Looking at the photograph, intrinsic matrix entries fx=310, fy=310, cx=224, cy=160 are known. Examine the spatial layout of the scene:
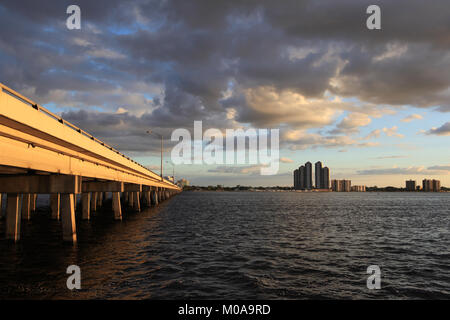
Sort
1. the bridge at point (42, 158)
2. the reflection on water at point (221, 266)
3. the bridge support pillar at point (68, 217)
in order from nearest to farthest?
the reflection on water at point (221, 266) < the bridge at point (42, 158) < the bridge support pillar at point (68, 217)

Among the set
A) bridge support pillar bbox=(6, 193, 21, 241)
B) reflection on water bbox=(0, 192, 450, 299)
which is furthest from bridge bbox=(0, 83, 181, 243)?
reflection on water bbox=(0, 192, 450, 299)

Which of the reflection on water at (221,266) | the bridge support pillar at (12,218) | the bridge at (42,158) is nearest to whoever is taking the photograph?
the reflection on water at (221,266)

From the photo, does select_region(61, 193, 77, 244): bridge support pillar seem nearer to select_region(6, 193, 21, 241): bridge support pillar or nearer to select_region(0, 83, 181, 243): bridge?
select_region(0, 83, 181, 243): bridge

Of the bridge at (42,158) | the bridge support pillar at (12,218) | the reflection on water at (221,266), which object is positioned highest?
the bridge at (42,158)

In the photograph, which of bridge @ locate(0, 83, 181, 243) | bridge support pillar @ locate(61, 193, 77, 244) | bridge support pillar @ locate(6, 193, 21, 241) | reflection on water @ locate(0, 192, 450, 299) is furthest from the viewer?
bridge support pillar @ locate(6, 193, 21, 241)

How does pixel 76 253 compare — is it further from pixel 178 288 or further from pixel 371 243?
pixel 371 243

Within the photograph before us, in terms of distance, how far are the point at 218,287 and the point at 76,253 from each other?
445 inches

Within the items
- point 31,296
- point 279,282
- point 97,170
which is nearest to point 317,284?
point 279,282

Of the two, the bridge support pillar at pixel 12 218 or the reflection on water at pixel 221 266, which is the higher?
the bridge support pillar at pixel 12 218

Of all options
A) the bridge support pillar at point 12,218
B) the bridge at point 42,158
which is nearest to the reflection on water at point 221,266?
the bridge support pillar at point 12,218

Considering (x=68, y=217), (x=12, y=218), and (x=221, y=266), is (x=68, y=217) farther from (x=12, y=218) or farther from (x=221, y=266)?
(x=221, y=266)

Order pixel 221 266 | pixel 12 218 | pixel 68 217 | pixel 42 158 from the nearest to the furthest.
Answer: pixel 221 266 < pixel 42 158 < pixel 68 217 < pixel 12 218

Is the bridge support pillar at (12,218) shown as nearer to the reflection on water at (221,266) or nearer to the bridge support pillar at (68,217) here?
the reflection on water at (221,266)

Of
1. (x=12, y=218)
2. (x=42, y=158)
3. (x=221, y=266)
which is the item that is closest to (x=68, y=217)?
(x=12, y=218)
